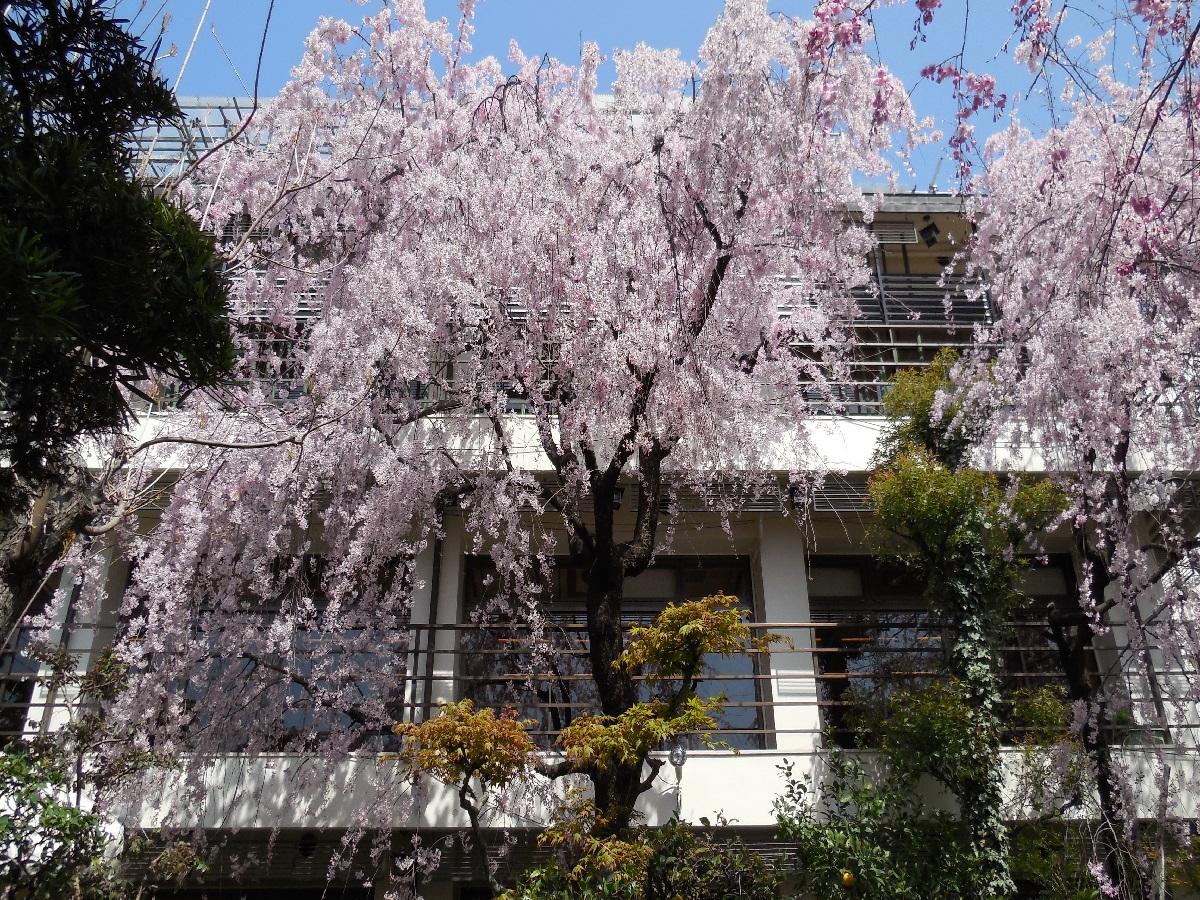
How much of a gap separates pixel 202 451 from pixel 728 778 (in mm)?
5397

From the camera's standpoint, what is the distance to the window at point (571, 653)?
29.9ft

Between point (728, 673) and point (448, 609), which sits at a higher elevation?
point (448, 609)

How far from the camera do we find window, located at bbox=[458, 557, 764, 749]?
9.12m

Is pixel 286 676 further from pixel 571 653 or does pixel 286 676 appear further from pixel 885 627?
pixel 885 627

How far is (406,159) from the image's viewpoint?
27.1 feet

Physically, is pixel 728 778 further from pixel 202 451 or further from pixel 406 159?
pixel 406 159

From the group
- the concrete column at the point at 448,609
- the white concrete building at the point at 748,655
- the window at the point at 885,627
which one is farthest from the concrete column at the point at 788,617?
the concrete column at the point at 448,609


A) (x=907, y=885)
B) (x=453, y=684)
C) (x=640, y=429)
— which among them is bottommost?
(x=907, y=885)

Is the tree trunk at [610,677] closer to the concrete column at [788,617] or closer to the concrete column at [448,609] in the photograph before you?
the concrete column at [448,609]

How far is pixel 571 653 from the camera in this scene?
29.1 feet

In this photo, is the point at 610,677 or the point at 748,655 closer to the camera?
the point at 610,677

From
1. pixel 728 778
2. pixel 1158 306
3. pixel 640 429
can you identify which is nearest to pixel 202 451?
pixel 640 429

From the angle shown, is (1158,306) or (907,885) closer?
(907,885)

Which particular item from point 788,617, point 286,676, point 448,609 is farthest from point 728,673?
point 286,676
